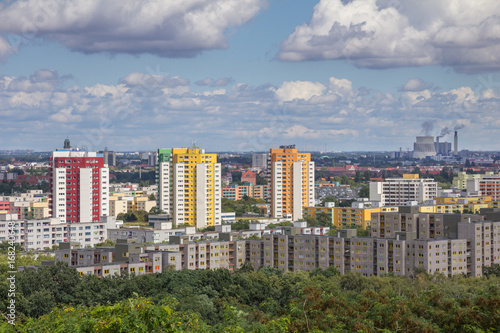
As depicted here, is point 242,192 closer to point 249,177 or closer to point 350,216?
point 249,177

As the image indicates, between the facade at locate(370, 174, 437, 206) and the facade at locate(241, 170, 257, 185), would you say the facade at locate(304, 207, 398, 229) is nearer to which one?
the facade at locate(370, 174, 437, 206)

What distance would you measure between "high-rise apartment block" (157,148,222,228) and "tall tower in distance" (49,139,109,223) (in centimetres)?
273

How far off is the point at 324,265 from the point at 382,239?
1479 millimetres

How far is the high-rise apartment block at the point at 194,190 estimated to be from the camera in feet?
98.3

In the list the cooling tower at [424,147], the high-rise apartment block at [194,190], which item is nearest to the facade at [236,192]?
the high-rise apartment block at [194,190]

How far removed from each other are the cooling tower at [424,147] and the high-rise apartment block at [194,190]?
180 feet

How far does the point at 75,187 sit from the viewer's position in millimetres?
28656

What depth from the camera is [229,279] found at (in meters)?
14.6

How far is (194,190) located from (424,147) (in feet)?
186

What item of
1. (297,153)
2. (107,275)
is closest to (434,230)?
(107,275)

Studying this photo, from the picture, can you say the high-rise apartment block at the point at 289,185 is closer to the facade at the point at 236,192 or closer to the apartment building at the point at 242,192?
the apartment building at the point at 242,192

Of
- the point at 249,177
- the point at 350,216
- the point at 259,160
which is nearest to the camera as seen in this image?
the point at 350,216

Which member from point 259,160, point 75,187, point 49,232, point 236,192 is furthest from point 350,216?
point 259,160

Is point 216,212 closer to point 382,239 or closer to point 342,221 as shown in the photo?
point 342,221
